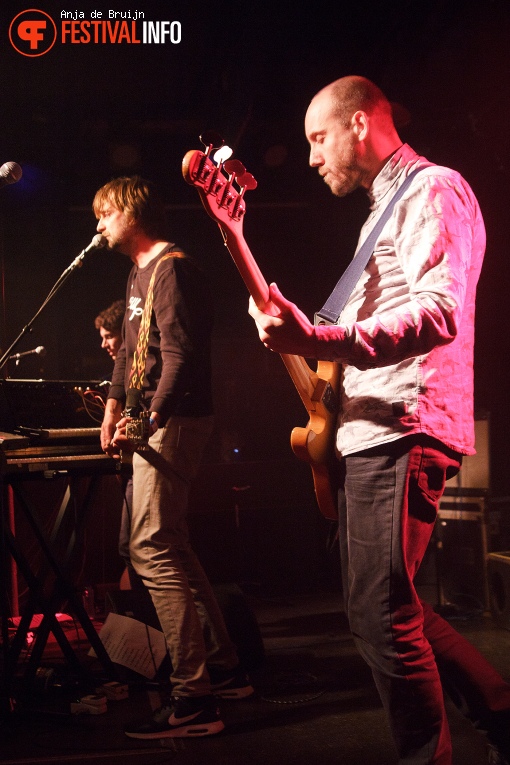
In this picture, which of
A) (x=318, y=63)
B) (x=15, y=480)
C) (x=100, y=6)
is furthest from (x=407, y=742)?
(x=100, y=6)

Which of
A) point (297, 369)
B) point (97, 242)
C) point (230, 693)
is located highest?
point (97, 242)

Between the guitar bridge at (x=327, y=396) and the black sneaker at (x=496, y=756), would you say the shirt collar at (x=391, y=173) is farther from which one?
the black sneaker at (x=496, y=756)

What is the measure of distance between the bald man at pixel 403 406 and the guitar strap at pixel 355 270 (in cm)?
2

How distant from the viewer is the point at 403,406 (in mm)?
1674

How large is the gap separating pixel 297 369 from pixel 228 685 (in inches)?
64.9

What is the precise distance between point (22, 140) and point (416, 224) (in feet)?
18.7

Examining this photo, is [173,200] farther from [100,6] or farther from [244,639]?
[244,639]

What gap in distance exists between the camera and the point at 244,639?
319 cm

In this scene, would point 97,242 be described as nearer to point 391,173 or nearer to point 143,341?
point 143,341

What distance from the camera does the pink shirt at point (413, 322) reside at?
151 centimetres

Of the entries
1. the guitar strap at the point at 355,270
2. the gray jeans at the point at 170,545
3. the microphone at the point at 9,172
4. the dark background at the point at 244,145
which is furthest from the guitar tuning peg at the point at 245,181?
the dark background at the point at 244,145

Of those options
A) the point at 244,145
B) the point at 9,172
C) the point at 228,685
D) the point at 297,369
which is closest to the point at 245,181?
the point at 297,369

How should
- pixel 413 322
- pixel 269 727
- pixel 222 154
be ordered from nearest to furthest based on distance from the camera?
pixel 413 322, pixel 222 154, pixel 269 727

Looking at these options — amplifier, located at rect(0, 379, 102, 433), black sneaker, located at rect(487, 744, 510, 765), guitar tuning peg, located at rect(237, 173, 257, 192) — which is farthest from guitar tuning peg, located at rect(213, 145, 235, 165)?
black sneaker, located at rect(487, 744, 510, 765)
